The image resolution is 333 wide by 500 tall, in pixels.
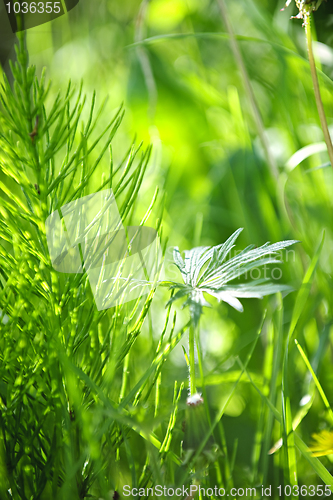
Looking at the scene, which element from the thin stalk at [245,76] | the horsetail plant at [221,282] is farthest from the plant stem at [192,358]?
the thin stalk at [245,76]

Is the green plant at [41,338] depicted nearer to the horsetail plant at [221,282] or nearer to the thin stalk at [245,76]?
the horsetail plant at [221,282]

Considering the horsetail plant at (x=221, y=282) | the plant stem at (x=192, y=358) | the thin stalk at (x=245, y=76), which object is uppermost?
the thin stalk at (x=245, y=76)

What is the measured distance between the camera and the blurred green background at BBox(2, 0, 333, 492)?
1.51 ft

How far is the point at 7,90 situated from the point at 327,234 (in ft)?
1.42

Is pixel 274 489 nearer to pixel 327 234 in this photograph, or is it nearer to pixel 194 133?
pixel 327 234

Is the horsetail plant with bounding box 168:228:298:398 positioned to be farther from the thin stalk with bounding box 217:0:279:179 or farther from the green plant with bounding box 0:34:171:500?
the thin stalk with bounding box 217:0:279:179

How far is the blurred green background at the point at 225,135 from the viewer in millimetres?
459

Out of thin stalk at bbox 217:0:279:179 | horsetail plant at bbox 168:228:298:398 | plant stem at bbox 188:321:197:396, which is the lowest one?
plant stem at bbox 188:321:197:396

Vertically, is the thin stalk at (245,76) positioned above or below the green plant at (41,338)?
above

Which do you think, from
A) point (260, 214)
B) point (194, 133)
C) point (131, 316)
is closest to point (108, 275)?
point (131, 316)

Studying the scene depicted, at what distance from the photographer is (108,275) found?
0.91 feet

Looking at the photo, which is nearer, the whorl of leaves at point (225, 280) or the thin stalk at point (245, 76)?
the whorl of leaves at point (225, 280)

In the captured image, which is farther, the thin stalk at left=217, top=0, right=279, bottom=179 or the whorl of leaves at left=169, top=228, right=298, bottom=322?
the thin stalk at left=217, top=0, right=279, bottom=179

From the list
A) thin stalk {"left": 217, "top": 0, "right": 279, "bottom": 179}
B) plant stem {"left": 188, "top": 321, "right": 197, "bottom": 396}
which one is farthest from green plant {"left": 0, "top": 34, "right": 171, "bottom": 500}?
thin stalk {"left": 217, "top": 0, "right": 279, "bottom": 179}
